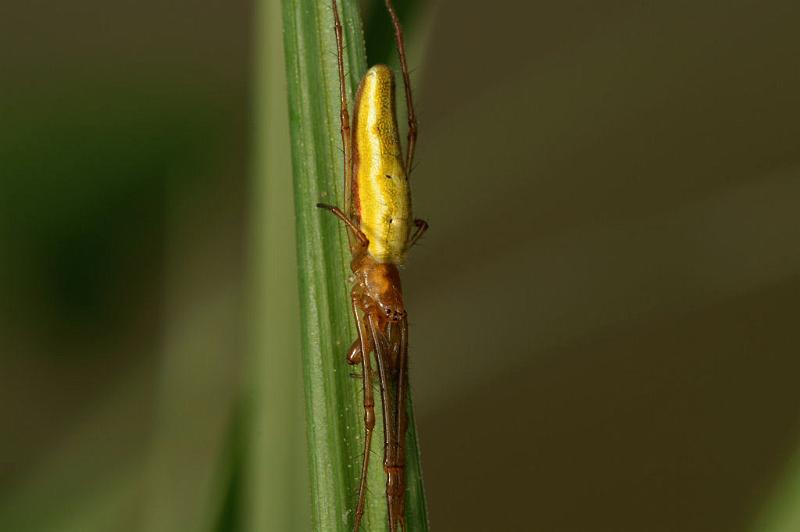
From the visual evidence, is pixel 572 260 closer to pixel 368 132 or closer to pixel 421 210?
pixel 421 210

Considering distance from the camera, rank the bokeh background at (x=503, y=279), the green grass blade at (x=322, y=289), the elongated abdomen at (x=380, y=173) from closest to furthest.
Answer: the green grass blade at (x=322, y=289) < the elongated abdomen at (x=380, y=173) < the bokeh background at (x=503, y=279)

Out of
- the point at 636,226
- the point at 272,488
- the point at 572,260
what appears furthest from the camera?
the point at 636,226

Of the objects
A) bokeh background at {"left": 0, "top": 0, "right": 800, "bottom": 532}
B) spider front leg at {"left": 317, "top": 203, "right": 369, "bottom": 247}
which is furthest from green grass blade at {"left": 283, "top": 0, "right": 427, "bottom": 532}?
bokeh background at {"left": 0, "top": 0, "right": 800, "bottom": 532}

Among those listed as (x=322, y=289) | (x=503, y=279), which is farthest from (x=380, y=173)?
(x=503, y=279)

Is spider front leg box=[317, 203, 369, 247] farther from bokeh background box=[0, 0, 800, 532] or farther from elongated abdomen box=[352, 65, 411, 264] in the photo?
bokeh background box=[0, 0, 800, 532]

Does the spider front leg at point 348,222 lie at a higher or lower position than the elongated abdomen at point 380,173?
lower

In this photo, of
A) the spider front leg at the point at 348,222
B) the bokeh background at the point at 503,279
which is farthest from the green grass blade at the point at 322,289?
the bokeh background at the point at 503,279

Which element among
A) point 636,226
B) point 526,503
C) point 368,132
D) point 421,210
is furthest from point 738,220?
point 368,132

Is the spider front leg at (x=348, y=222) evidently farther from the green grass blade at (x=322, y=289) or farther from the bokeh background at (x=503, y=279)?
the bokeh background at (x=503, y=279)
